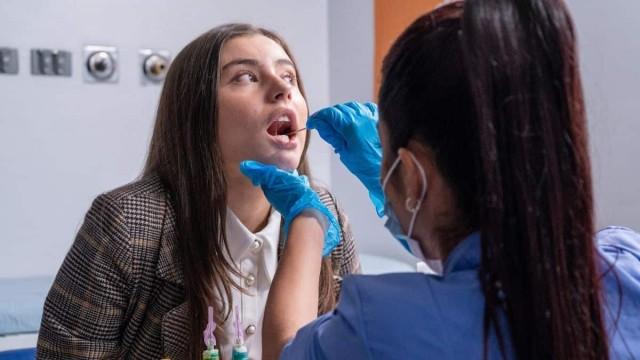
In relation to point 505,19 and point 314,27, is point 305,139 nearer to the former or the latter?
point 505,19

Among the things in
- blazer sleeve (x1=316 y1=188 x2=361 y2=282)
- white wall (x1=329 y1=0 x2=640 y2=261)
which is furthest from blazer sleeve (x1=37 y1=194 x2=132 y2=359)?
white wall (x1=329 y1=0 x2=640 y2=261)

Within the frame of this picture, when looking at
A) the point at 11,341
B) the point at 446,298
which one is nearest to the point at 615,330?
the point at 446,298

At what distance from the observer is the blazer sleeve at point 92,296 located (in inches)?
51.9

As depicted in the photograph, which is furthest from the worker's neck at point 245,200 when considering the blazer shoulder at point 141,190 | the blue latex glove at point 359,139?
the blue latex glove at point 359,139

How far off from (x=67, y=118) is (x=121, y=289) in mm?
1723

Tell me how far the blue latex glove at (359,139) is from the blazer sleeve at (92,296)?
1.29 feet

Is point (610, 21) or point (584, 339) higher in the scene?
point (610, 21)

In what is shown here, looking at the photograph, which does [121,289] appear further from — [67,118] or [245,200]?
[67,118]

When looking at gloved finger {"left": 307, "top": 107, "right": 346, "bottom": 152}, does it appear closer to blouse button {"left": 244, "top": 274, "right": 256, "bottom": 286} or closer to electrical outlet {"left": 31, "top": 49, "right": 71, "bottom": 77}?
blouse button {"left": 244, "top": 274, "right": 256, "bottom": 286}

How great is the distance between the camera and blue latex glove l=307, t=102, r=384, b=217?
4.13ft

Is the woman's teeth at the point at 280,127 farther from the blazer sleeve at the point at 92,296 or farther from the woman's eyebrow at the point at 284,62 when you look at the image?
the blazer sleeve at the point at 92,296

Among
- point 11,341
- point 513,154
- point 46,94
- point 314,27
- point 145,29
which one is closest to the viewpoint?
point 513,154

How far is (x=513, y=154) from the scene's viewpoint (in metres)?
0.70

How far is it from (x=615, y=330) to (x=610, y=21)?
5.72ft
